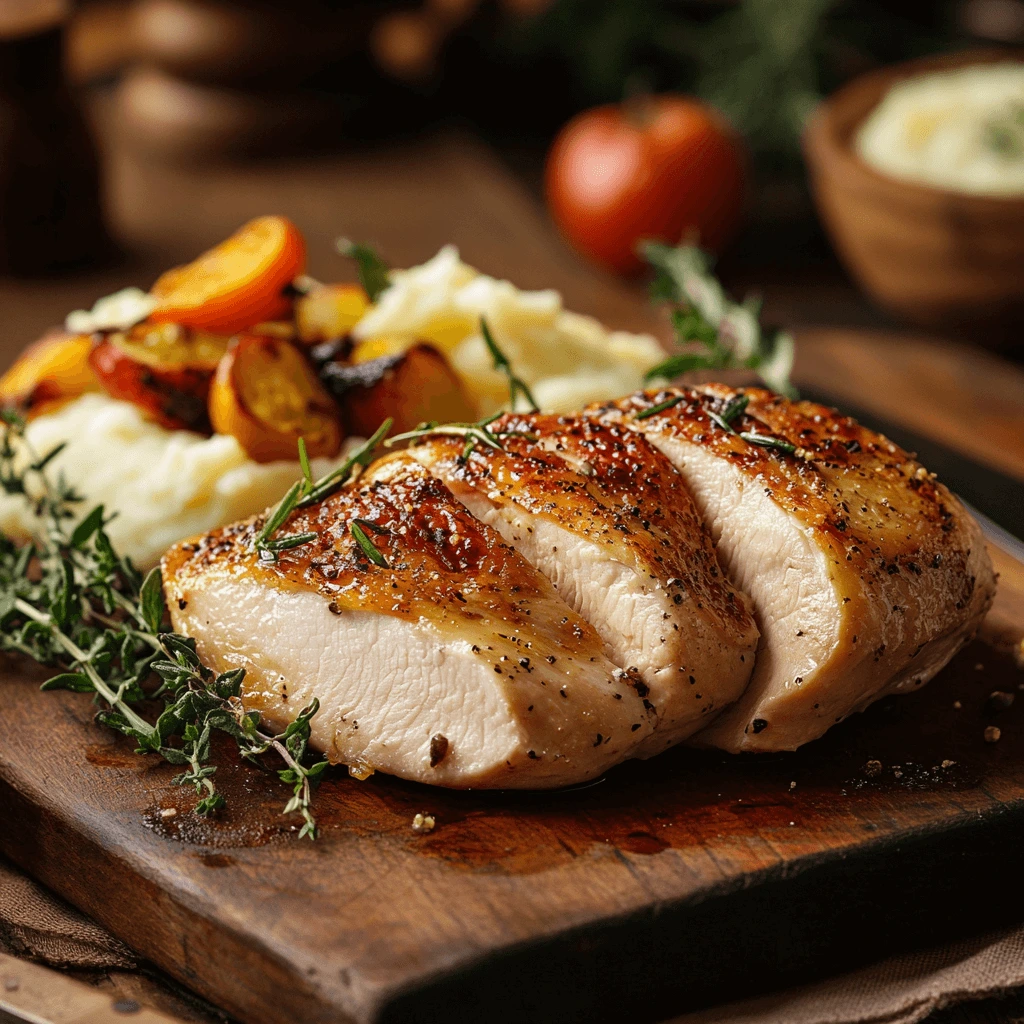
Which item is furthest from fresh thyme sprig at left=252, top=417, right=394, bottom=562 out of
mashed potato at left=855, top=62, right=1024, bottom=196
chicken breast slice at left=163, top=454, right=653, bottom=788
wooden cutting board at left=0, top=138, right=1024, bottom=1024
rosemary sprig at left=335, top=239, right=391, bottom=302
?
mashed potato at left=855, top=62, right=1024, bottom=196

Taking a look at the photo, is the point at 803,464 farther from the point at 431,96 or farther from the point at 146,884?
the point at 431,96

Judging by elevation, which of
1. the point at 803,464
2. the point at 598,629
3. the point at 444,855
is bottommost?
the point at 444,855

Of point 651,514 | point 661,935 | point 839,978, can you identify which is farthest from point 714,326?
point 661,935

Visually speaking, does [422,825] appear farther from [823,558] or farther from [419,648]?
[823,558]

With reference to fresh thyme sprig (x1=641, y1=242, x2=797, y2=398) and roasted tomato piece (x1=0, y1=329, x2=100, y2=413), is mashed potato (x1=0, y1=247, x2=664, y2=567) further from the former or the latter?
fresh thyme sprig (x1=641, y1=242, x2=797, y2=398)

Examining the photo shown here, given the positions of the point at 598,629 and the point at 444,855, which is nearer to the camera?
the point at 444,855

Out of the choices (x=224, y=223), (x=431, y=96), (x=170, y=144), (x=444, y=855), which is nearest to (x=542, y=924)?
(x=444, y=855)

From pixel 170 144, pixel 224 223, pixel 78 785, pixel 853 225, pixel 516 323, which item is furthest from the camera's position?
pixel 170 144

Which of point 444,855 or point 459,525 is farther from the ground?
point 459,525
